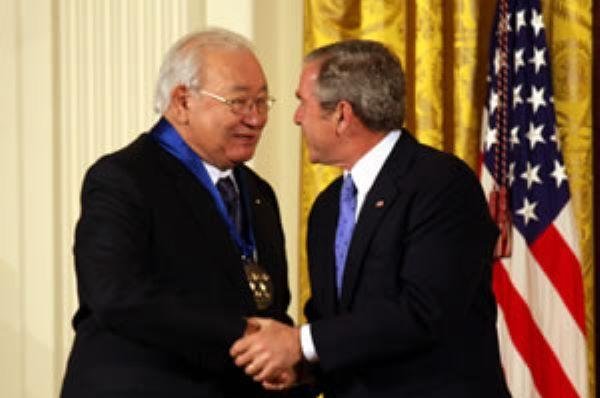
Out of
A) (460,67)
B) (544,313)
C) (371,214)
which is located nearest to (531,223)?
(544,313)

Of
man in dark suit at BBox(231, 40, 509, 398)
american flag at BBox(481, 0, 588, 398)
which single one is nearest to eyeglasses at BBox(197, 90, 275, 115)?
man in dark suit at BBox(231, 40, 509, 398)

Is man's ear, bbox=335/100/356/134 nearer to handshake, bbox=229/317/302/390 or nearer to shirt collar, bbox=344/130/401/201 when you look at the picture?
shirt collar, bbox=344/130/401/201

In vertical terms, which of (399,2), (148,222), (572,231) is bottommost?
(572,231)

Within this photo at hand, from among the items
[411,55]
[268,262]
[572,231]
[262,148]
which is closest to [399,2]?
[411,55]

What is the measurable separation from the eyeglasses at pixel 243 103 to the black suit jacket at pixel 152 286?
19cm

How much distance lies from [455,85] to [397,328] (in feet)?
6.72

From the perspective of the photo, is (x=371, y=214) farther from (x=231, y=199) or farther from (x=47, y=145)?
(x=47, y=145)

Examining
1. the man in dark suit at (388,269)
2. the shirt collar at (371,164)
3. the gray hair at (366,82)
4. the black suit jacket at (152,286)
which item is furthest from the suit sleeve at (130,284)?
the gray hair at (366,82)

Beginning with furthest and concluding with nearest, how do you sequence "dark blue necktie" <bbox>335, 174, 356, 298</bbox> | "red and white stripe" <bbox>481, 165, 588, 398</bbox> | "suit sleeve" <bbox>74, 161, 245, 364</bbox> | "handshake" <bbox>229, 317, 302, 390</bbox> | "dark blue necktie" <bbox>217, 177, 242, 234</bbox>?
"red and white stripe" <bbox>481, 165, 588, 398</bbox>
"dark blue necktie" <bbox>217, 177, 242, 234</bbox>
"dark blue necktie" <bbox>335, 174, 356, 298</bbox>
"handshake" <bbox>229, 317, 302, 390</bbox>
"suit sleeve" <bbox>74, 161, 245, 364</bbox>

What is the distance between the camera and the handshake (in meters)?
3.24

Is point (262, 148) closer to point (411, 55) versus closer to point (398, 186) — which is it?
point (411, 55)

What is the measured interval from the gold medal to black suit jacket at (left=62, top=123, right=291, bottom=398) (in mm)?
43

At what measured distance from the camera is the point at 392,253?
3.22 metres

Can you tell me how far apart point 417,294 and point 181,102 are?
786 mm
